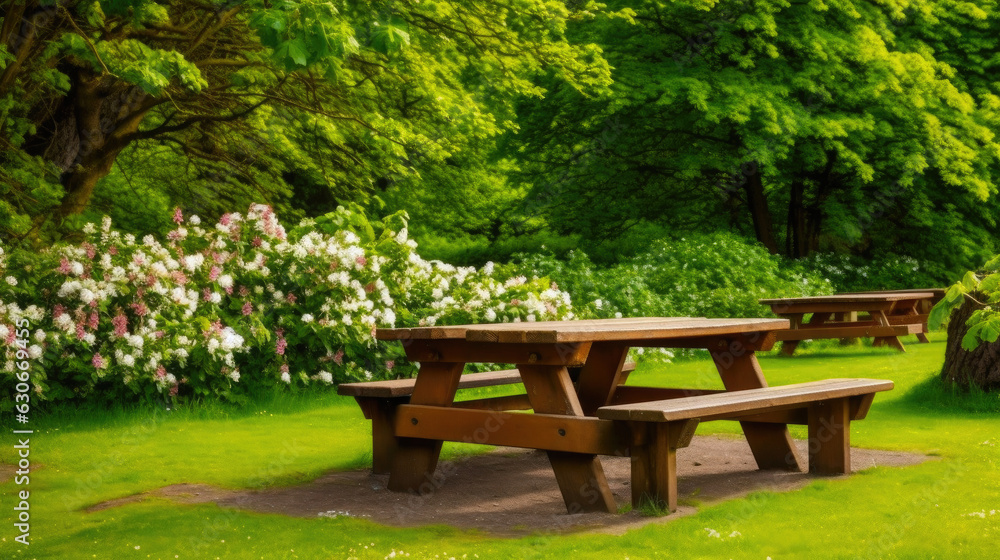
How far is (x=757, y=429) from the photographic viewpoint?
6.77 meters

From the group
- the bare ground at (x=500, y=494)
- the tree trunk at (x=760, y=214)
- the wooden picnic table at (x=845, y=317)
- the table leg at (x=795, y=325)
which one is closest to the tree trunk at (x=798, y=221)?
the tree trunk at (x=760, y=214)

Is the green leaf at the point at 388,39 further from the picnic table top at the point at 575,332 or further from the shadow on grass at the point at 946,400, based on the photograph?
the shadow on grass at the point at 946,400

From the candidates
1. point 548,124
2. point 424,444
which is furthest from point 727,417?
point 548,124

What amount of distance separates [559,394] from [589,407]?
1.59 meters

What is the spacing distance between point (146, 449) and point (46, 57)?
457 cm

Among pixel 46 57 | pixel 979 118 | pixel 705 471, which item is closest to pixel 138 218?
pixel 46 57

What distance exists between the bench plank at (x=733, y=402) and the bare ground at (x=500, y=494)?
531 millimetres

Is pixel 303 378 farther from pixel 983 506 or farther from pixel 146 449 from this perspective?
pixel 983 506

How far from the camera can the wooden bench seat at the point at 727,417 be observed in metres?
5.28

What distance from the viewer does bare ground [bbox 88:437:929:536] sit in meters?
5.40

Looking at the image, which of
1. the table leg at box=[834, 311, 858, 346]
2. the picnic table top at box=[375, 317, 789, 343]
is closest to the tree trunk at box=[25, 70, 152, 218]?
the picnic table top at box=[375, 317, 789, 343]

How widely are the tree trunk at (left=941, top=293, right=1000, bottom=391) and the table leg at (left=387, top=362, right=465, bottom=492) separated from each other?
515cm

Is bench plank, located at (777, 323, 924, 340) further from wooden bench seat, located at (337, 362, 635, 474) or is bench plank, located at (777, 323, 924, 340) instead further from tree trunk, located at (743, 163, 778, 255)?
tree trunk, located at (743, 163, 778, 255)

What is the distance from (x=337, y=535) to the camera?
16.5ft
